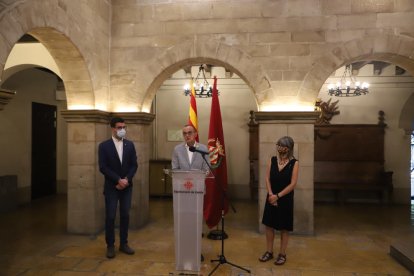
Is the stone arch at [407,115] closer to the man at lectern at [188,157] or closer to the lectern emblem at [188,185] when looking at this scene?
the man at lectern at [188,157]

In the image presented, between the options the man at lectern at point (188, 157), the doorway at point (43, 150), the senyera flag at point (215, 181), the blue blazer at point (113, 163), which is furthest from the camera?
the doorway at point (43, 150)

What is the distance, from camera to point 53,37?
13.1 feet

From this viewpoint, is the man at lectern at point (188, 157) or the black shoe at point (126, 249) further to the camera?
the black shoe at point (126, 249)

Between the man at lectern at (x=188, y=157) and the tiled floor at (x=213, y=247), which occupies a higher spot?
the man at lectern at (x=188, y=157)

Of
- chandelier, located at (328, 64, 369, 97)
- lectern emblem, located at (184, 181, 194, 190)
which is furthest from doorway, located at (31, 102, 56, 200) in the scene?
chandelier, located at (328, 64, 369, 97)

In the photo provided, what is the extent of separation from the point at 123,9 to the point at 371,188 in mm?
5878

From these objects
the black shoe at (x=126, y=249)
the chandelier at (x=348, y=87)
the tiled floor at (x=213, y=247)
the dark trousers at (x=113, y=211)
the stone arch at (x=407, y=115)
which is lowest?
the tiled floor at (x=213, y=247)

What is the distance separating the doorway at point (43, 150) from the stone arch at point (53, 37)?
3.24 metres

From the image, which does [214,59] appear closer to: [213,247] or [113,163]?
[113,163]

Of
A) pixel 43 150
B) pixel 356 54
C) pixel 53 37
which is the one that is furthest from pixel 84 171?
pixel 356 54

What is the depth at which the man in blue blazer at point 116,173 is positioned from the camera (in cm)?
373

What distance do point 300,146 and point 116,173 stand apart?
98.7 inches

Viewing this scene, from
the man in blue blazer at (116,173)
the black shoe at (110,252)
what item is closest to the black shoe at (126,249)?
the man in blue blazer at (116,173)

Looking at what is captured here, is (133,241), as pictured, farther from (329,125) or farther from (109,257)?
(329,125)
